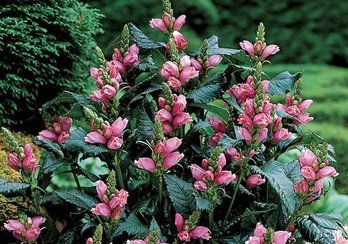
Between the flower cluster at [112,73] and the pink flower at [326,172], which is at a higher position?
the flower cluster at [112,73]

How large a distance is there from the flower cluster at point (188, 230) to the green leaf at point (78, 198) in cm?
29

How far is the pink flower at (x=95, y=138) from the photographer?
2119 mm

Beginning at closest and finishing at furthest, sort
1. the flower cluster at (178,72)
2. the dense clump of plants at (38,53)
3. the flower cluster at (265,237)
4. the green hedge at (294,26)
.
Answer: the flower cluster at (265,237)
the flower cluster at (178,72)
the dense clump of plants at (38,53)
the green hedge at (294,26)

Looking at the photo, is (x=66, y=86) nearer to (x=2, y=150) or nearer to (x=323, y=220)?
(x=2, y=150)

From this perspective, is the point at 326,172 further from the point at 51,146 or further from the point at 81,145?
the point at 51,146

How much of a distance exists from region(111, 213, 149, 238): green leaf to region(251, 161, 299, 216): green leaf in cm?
36

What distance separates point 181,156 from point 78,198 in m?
0.38

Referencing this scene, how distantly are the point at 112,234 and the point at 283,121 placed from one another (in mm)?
669

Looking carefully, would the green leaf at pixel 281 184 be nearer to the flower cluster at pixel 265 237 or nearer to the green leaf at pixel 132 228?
the flower cluster at pixel 265 237

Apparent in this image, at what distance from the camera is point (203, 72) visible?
7.64 feet

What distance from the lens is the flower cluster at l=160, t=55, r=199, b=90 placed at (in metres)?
2.18

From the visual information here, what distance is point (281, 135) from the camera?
2.23 m

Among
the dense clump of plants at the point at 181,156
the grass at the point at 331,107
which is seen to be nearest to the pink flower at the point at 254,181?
the dense clump of plants at the point at 181,156

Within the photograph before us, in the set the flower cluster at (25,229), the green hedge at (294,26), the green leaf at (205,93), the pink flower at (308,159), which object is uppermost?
the green leaf at (205,93)
